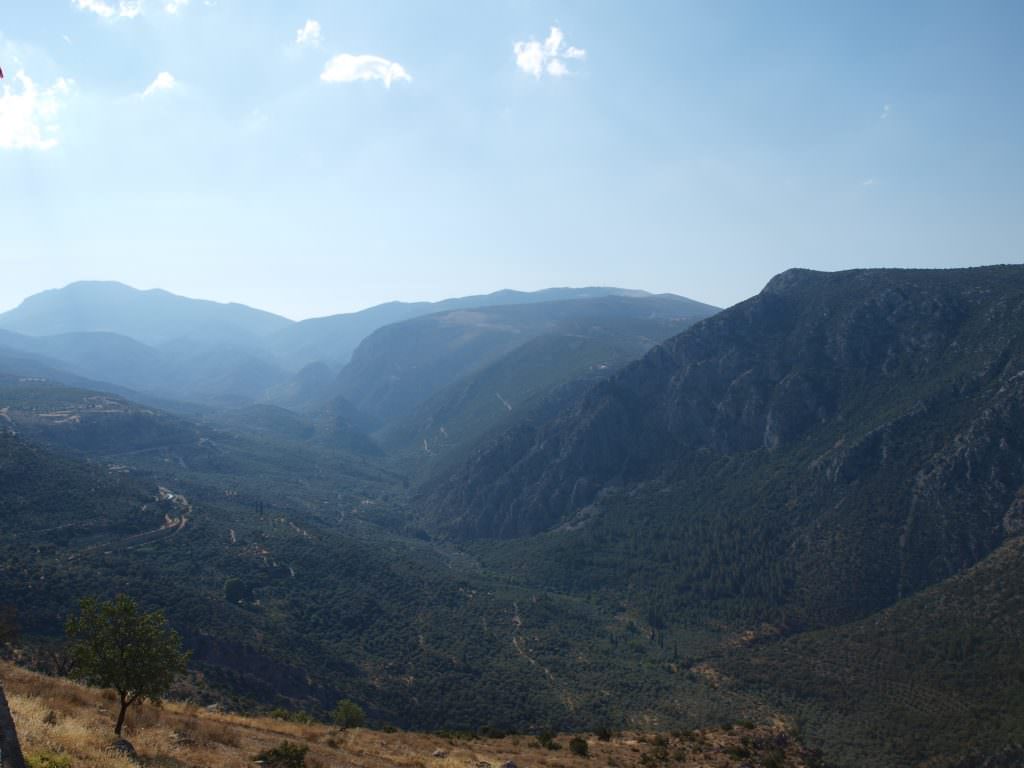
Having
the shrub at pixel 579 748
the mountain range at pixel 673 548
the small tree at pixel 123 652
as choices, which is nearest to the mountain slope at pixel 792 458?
the mountain range at pixel 673 548

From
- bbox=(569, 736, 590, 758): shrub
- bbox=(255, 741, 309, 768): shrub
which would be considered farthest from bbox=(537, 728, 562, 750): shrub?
bbox=(255, 741, 309, 768): shrub

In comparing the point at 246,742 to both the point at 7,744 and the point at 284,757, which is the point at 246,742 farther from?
the point at 7,744

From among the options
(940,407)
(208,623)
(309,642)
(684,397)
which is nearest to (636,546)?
(684,397)

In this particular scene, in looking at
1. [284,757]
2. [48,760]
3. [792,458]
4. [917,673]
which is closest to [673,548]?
[792,458]

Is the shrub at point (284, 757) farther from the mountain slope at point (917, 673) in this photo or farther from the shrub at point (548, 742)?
the mountain slope at point (917, 673)

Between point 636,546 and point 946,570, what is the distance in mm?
49822

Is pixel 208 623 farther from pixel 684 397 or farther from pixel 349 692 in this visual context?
pixel 684 397

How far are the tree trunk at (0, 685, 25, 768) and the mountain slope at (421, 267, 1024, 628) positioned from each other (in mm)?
90460

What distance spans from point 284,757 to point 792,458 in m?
113

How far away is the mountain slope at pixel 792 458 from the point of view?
9106cm

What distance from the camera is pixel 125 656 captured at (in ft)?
81.8

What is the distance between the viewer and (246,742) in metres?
28.5

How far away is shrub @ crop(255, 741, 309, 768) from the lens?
25.2 metres

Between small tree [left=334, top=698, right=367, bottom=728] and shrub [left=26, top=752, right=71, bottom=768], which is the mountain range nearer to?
small tree [left=334, top=698, right=367, bottom=728]
